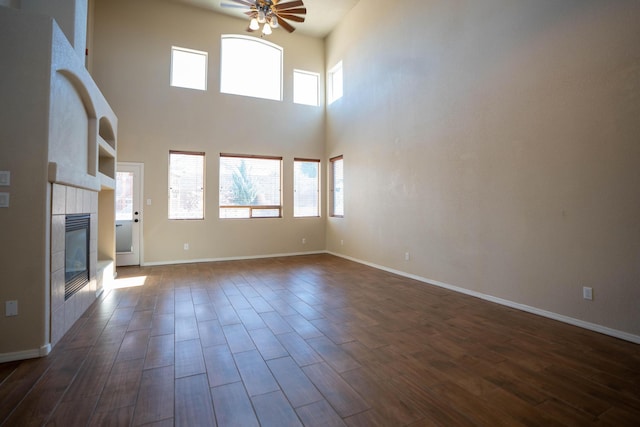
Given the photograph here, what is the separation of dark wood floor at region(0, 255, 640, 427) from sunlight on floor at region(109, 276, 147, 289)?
0.88m

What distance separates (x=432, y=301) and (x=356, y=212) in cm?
295

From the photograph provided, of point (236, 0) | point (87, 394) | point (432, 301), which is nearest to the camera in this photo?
point (87, 394)

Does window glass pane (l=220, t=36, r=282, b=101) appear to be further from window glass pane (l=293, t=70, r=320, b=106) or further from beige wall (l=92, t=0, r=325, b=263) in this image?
window glass pane (l=293, t=70, r=320, b=106)

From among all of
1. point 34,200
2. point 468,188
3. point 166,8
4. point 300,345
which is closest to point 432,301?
point 468,188

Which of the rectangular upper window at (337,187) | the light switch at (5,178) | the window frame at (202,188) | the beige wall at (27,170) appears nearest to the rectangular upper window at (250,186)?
the window frame at (202,188)

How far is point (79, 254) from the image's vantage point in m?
3.31

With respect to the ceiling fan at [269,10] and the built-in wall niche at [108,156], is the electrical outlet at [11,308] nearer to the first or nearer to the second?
the built-in wall niche at [108,156]

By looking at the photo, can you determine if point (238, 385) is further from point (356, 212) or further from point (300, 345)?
point (356, 212)

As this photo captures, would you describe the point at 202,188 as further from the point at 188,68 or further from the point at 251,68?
the point at 251,68

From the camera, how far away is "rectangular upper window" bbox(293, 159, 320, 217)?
7.23 meters

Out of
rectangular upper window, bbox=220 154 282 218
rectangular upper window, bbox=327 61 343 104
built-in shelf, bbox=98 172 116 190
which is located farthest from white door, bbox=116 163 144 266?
rectangular upper window, bbox=327 61 343 104

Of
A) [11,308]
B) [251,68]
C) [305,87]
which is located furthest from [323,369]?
[305,87]

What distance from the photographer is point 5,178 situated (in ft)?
7.35

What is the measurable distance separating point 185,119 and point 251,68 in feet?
6.38
